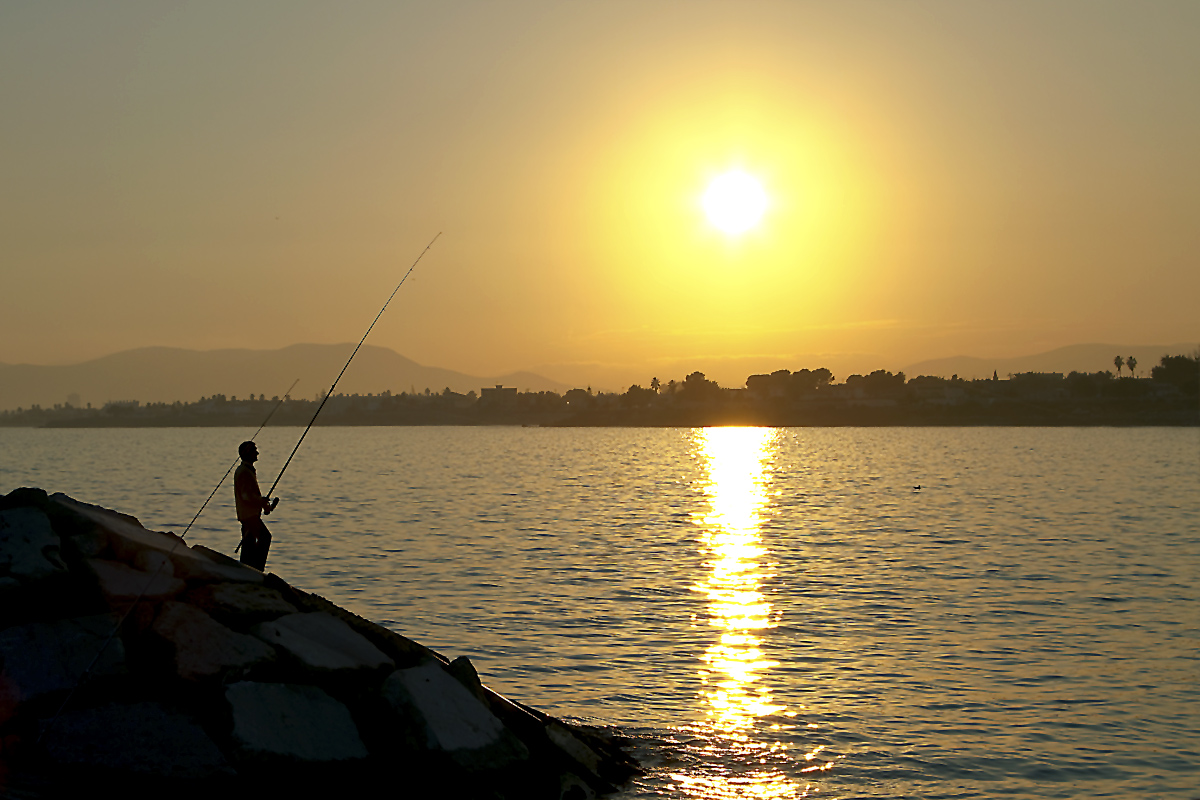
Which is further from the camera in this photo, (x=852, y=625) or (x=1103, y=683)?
(x=852, y=625)

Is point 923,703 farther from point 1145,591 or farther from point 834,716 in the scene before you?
point 1145,591

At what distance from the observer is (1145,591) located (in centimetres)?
2077

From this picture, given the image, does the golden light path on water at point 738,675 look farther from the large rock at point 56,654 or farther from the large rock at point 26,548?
the large rock at point 26,548

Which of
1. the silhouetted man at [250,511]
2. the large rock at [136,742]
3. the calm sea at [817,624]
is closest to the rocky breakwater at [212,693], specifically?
the large rock at [136,742]

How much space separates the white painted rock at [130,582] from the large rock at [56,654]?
1.13 feet

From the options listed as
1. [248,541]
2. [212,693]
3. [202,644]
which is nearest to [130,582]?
[202,644]

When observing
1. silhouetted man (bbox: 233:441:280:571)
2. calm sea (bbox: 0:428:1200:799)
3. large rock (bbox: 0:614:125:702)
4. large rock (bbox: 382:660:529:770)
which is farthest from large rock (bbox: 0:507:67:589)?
calm sea (bbox: 0:428:1200:799)

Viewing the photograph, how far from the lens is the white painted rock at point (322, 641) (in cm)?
850

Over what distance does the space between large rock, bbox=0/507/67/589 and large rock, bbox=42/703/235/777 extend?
1.28 m

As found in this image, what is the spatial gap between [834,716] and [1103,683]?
392cm

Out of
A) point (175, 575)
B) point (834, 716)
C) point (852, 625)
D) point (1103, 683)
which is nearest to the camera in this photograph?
point (175, 575)

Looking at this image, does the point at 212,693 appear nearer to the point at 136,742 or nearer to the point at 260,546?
the point at 136,742

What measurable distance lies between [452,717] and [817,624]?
9.92 metres

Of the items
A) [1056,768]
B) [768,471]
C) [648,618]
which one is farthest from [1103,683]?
[768,471]
